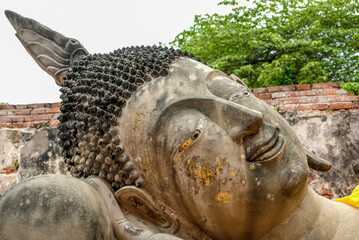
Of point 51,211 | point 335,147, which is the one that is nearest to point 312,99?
point 335,147

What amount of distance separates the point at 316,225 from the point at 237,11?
857cm

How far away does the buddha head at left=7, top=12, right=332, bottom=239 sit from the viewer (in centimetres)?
178

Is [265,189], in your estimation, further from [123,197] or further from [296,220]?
[123,197]

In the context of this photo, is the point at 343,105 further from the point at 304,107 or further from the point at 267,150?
the point at 267,150

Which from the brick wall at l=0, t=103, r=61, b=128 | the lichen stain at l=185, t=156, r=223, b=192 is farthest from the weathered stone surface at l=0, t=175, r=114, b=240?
the brick wall at l=0, t=103, r=61, b=128

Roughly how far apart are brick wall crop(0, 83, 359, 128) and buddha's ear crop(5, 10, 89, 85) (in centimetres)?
225

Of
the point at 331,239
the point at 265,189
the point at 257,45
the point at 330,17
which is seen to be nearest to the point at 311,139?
the point at 331,239

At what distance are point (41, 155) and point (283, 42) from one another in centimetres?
623

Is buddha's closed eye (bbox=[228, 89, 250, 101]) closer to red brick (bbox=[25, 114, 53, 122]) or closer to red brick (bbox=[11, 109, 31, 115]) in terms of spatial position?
red brick (bbox=[25, 114, 53, 122])

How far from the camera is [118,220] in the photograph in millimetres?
1818

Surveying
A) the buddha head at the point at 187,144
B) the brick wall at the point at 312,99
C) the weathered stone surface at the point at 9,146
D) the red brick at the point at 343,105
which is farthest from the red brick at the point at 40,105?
the red brick at the point at 343,105

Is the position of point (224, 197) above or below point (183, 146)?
below

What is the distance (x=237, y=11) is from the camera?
9.93m

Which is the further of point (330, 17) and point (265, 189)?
point (330, 17)
